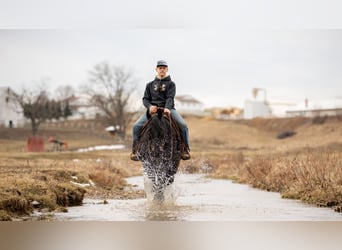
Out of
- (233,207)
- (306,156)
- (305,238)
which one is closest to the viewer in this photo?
(305,238)

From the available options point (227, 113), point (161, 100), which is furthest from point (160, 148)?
point (227, 113)

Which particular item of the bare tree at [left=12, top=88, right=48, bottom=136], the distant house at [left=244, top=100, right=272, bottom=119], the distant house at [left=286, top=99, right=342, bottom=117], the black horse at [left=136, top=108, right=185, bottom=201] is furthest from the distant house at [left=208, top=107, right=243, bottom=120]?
the bare tree at [left=12, top=88, right=48, bottom=136]

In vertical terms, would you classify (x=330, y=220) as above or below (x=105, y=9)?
below

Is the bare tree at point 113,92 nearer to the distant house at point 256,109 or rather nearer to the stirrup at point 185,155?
the stirrup at point 185,155

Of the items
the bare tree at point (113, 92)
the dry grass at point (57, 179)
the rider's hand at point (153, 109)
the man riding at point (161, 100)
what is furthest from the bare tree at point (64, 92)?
the rider's hand at point (153, 109)

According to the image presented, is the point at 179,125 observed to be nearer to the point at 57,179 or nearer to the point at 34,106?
the point at 57,179

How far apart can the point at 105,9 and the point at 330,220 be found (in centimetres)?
320

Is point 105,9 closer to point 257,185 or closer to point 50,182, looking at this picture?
point 50,182

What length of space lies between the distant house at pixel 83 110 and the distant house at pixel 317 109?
230cm

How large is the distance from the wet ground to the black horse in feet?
0.65

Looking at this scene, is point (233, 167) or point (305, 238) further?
point (233, 167)

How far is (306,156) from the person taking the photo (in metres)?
7.82

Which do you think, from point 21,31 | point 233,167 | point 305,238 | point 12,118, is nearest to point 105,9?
point 21,31

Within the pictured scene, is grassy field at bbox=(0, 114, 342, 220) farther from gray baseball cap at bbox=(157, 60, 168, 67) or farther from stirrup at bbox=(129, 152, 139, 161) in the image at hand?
gray baseball cap at bbox=(157, 60, 168, 67)
